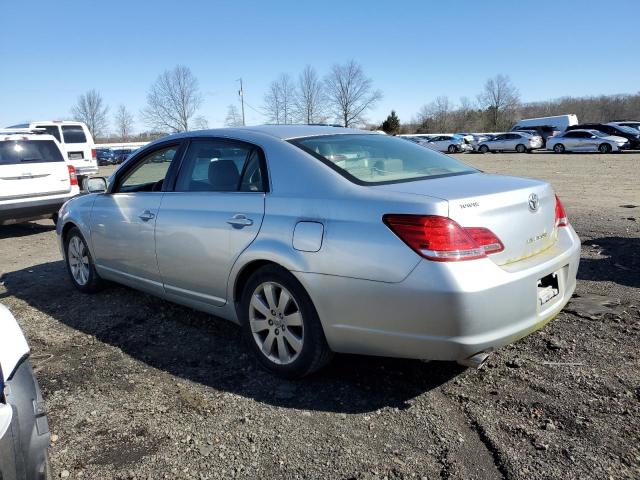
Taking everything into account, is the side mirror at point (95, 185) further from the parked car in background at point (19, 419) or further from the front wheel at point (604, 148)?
the front wheel at point (604, 148)

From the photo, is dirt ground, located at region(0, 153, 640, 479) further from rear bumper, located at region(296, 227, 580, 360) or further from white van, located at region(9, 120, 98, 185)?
white van, located at region(9, 120, 98, 185)

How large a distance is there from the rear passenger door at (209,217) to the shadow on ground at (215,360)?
0.39m

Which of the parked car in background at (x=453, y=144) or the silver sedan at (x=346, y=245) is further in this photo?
the parked car in background at (x=453, y=144)

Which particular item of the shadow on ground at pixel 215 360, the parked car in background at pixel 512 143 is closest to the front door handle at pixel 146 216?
the shadow on ground at pixel 215 360

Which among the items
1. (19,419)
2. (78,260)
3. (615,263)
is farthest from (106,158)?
(19,419)

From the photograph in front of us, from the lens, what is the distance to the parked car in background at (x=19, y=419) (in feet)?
5.91

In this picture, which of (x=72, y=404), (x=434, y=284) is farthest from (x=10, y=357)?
(x=434, y=284)

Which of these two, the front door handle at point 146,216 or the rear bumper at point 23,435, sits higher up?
the front door handle at point 146,216

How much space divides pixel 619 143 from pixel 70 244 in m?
32.5

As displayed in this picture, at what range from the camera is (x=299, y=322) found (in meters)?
3.22

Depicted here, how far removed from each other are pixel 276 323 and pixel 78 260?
10.0 ft

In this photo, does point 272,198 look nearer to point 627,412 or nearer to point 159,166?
point 159,166

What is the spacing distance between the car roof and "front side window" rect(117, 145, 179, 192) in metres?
0.31

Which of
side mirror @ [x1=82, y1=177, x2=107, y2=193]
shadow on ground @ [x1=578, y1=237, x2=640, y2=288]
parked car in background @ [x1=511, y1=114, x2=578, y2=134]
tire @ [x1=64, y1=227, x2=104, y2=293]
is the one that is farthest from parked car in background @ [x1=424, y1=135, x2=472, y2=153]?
side mirror @ [x1=82, y1=177, x2=107, y2=193]
